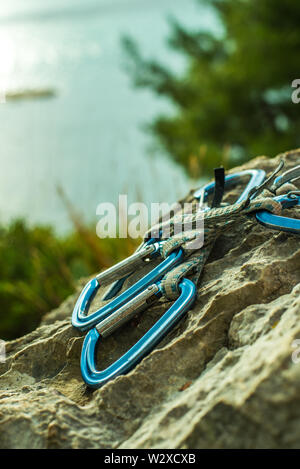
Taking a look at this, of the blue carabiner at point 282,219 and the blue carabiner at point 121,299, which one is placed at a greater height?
the blue carabiner at point 282,219

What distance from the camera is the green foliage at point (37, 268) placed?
244cm

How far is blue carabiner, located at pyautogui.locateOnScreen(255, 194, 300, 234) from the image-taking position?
83 cm

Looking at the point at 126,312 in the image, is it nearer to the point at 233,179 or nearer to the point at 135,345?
the point at 135,345

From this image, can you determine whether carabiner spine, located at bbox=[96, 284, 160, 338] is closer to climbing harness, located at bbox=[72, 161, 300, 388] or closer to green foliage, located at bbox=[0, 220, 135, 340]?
climbing harness, located at bbox=[72, 161, 300, 388]

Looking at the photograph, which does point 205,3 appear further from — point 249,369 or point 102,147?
point 249,369

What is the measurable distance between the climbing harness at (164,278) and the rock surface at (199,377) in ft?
0.08

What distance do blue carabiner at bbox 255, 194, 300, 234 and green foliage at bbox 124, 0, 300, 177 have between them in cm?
215

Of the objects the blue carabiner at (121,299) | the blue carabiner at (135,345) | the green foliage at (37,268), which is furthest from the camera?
the green foliage at (37,268)

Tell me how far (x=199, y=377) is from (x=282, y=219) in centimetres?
29

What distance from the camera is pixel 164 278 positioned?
0.87 meters

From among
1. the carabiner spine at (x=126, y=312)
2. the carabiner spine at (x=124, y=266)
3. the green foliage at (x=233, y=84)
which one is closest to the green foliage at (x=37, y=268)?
the green foliage at (x=233, y=84)

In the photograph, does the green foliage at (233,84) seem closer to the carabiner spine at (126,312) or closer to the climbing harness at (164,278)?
the climbing harness at (164,278)

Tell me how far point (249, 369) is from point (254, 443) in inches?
3.2
